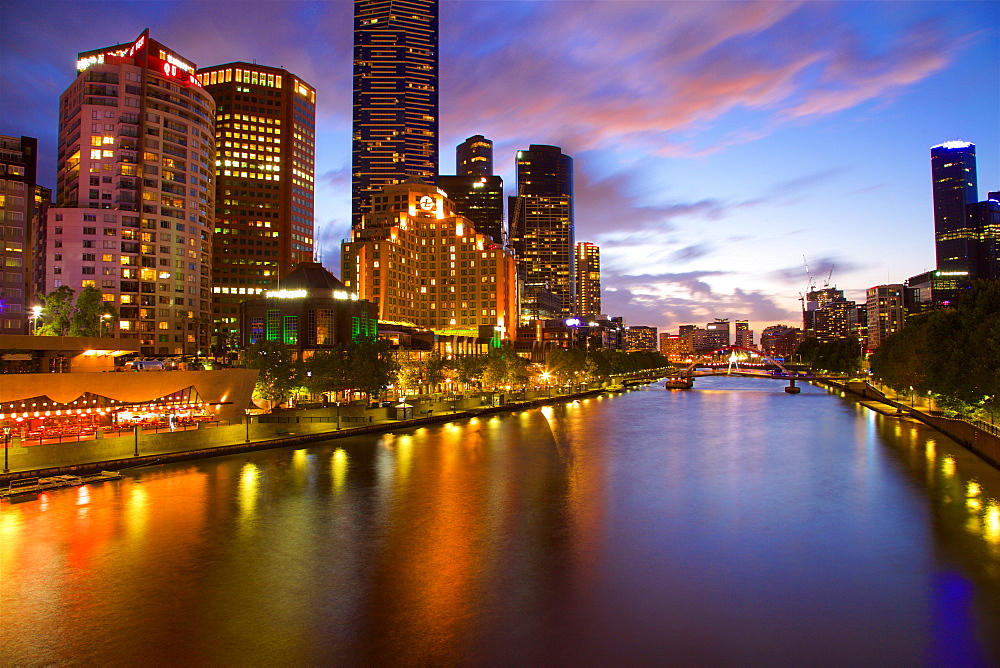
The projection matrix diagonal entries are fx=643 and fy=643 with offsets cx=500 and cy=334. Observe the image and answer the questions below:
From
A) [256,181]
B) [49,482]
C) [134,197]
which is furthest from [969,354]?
[256,181]

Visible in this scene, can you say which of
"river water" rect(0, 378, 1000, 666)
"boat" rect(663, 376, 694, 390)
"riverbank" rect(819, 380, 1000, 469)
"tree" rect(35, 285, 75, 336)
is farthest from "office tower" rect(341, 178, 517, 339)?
"river water" rect(0, 378, 1000, 666)

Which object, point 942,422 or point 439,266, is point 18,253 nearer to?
point 439,266

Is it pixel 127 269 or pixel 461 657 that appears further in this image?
pixel 127 269

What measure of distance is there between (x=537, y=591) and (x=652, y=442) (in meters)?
45.3

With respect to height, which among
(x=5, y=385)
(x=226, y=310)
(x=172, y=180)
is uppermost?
(x=172, y=180)

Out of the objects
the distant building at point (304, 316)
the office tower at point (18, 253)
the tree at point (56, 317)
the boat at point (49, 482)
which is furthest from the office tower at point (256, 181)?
the boat at point (49, 482)

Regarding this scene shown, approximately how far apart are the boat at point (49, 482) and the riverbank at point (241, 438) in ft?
3.06

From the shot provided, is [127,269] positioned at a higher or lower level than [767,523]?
higher

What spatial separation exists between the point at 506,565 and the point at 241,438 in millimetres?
37058

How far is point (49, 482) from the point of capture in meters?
39.5

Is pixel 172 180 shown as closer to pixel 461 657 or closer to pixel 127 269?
pixel 127 269

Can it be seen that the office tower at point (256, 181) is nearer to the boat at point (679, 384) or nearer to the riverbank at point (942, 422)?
the boat at point (679, 384)

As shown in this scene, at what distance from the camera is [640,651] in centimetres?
1955

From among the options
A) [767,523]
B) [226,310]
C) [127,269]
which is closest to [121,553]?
[767,523]
